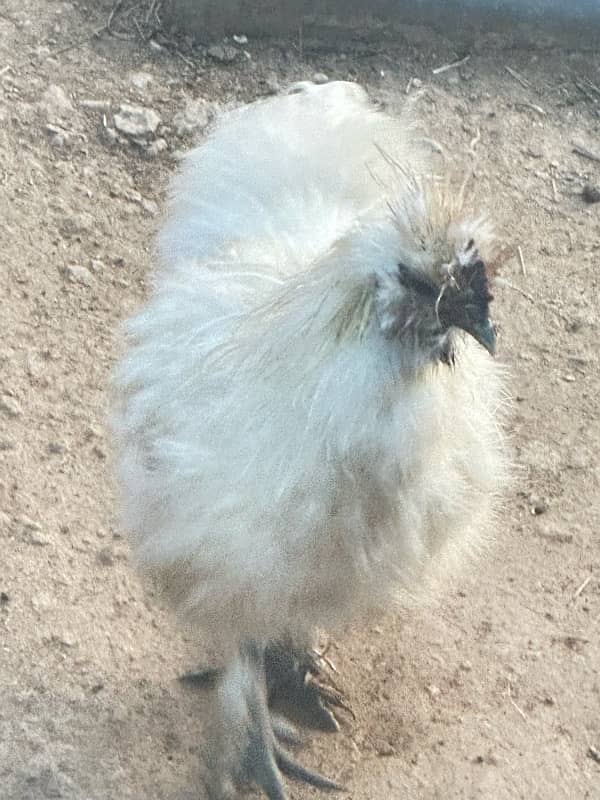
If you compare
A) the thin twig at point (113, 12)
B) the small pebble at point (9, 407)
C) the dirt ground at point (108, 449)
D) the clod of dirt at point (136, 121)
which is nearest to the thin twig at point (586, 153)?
the dirt ground at point (108, 449)

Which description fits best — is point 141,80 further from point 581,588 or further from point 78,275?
point 581,588

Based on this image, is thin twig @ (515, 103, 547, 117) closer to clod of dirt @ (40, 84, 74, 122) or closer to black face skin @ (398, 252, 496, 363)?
clod of dirt @ (40, 84, 74, 122)

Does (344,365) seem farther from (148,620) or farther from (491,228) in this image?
(148,620)

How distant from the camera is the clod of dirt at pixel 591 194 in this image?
16.1ft

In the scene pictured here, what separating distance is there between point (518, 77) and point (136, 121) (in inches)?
67.6

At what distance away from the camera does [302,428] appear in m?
2.38

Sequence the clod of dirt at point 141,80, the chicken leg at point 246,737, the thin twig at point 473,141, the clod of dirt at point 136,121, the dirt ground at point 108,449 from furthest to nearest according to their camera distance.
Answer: the thin twig at point 473,141, the clod of dirt at point 141,80, the clod of dirt at point 136,121, the dirt ground at point 108,449, the chicken leg at point 246,737

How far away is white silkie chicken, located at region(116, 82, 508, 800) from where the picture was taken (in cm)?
231

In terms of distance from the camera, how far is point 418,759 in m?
3.12

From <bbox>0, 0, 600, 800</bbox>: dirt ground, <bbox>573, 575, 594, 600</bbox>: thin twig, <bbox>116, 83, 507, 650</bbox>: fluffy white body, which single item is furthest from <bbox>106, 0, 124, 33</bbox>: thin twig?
<bbox>573, 575, 594, 600</bbox>: thin twig

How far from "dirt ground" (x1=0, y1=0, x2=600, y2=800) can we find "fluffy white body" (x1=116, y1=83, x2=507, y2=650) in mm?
520

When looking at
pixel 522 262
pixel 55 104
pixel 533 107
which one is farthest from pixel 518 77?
pixel 55 104

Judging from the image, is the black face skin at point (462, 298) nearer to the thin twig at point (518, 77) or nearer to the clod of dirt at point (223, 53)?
the clod of dirt at point (223, 53)

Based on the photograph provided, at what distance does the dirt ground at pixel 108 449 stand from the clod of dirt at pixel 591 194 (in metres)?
0.02
